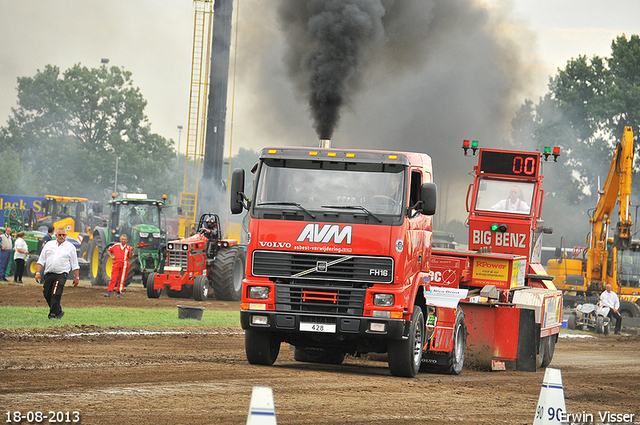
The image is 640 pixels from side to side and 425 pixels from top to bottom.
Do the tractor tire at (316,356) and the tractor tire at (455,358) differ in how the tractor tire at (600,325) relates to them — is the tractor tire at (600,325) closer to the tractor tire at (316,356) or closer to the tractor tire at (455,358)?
the tractor tire at (455,358)

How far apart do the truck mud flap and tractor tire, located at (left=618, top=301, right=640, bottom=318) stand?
15329mm

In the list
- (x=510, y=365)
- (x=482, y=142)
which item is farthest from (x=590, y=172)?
(x=510, y=365)

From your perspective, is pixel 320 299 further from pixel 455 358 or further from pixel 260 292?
pixel 455 358

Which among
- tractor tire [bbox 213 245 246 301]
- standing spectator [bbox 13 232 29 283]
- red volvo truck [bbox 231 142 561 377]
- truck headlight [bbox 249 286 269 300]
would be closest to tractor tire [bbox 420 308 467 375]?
red volvo truck [bbox 231 142 561 377]

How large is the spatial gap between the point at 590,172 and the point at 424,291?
49.1 meters

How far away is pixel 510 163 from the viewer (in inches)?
734

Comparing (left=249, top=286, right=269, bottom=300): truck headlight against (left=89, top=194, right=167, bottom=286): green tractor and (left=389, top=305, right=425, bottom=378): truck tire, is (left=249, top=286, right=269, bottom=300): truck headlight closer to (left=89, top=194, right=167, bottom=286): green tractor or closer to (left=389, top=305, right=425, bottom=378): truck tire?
(left=389, top=305, right=425, bottom=378): truck tire

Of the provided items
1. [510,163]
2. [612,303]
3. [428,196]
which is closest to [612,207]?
[612,303]

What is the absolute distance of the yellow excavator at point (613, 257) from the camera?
2816 cm

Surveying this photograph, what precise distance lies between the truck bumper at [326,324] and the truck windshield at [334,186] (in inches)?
56.7

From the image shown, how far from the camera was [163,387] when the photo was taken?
31.4ft

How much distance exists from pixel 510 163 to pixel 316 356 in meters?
7.25

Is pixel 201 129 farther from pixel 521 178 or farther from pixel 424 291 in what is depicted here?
pixel 424 291

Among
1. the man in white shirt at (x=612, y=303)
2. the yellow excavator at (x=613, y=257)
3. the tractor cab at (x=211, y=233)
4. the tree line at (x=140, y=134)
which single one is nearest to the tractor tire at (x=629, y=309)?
the yellow excavator at (x=613, y=257)
